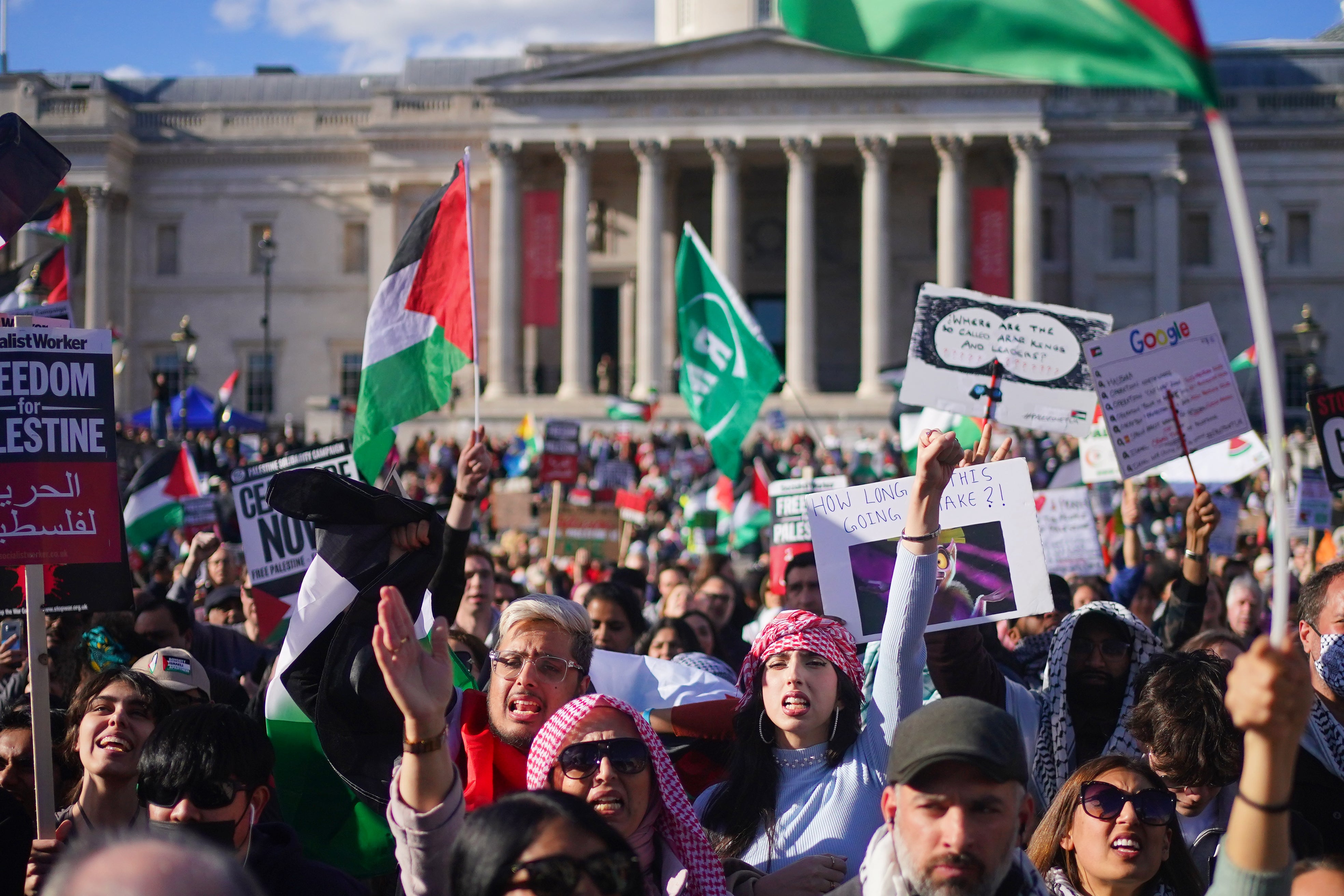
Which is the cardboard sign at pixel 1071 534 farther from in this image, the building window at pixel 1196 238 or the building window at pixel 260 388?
the building window at pixel 260 388

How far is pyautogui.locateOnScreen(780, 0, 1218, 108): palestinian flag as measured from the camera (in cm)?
294

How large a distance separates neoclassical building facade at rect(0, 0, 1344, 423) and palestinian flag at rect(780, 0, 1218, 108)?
36760 mm

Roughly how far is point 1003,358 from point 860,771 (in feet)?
15.6

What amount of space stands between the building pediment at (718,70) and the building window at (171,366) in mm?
15104

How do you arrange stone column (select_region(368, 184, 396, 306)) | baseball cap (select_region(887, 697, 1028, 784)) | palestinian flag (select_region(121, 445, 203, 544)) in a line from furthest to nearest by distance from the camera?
stone column (select_region(368, 184, 396, 306))
palestinian flag (select_region(121, 445, 203, 544))
baseball cap (select_region(887, 697, 1028, 784))

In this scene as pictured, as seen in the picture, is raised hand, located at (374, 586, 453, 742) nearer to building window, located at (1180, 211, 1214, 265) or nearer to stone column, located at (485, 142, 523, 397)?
stone column, located at (485, 142, 523, 397)

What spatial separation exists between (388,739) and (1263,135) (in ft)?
163

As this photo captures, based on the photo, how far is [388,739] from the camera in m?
4.70

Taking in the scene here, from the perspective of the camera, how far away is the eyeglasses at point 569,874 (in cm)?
308

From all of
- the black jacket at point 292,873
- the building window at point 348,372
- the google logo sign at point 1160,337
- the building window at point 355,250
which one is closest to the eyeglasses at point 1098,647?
the google logo sign at point 1160,337

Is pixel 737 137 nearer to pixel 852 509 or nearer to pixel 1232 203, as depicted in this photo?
pixel 852 509

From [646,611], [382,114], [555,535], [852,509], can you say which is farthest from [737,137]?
[852,509]

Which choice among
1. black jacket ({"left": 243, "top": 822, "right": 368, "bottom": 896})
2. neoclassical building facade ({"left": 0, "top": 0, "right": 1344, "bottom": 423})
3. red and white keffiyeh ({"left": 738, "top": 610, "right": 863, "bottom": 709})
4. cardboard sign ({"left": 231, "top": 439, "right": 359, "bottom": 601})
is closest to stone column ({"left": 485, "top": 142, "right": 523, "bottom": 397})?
neoclassical building facade ({"left": 0, "top": 0, "right": 1344, "bottom": 423})

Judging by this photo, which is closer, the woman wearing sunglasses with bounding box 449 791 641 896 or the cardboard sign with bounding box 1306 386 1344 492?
the woman wearing sunglasses with bounding box 449 791 641 896
